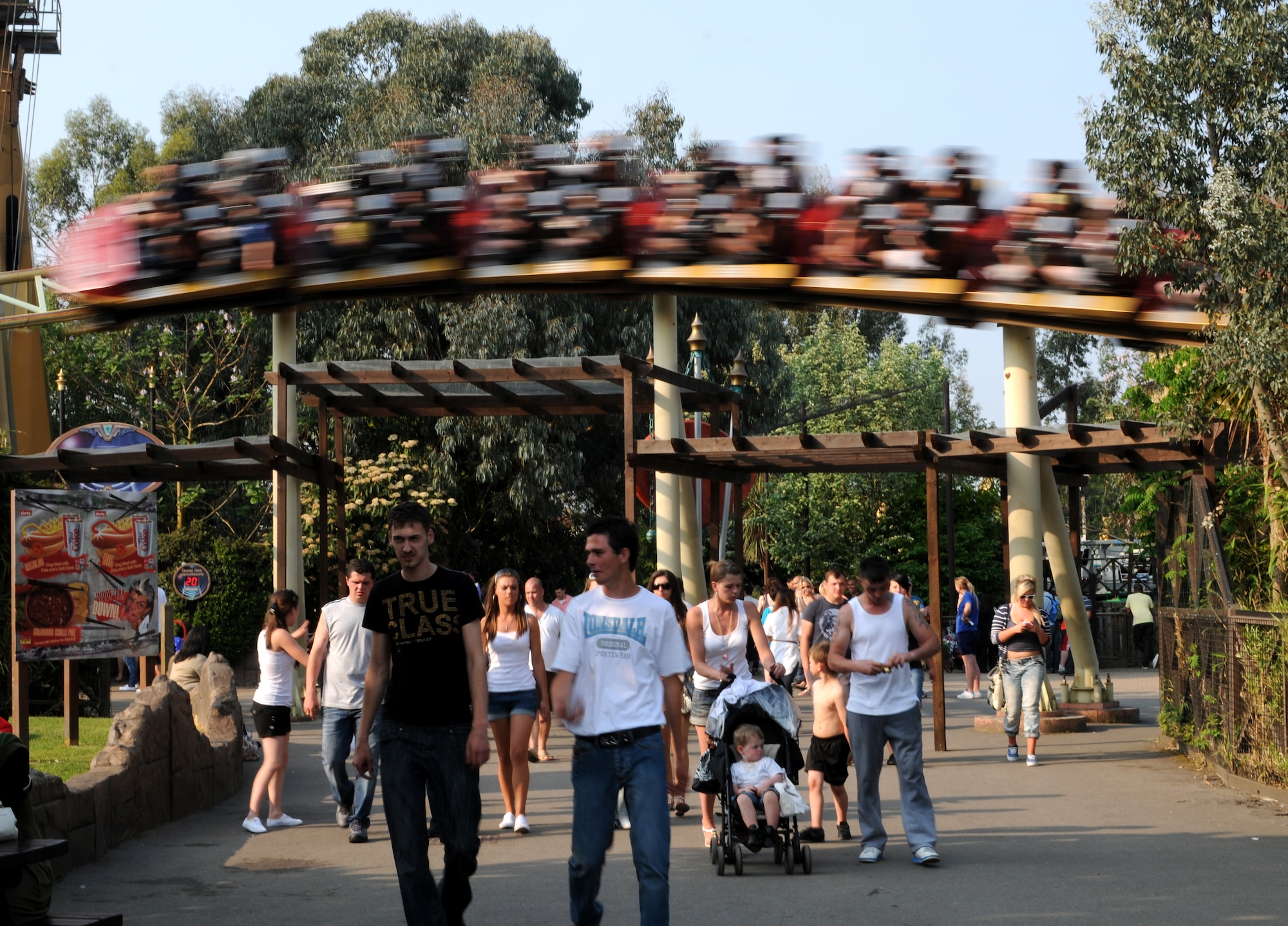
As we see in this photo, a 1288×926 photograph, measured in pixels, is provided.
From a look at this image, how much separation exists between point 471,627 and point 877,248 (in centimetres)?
1024

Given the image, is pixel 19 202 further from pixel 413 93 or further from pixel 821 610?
pixel 821 610

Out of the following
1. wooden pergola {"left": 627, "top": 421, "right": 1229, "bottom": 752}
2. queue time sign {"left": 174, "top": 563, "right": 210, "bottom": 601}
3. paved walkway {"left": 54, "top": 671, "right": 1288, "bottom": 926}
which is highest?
wooden pergola {"left": 627, "top": 421, "right": 1229, "bottom": 752}

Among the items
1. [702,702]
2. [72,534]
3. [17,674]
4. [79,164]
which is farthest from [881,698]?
[79,164]

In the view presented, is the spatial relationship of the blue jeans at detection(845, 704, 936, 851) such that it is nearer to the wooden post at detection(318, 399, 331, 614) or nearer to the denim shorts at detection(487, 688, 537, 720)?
the denim shorts at detection(487, 688, 537, 720)

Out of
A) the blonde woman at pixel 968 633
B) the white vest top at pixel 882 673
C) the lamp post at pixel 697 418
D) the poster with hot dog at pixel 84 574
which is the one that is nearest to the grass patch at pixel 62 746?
the poster with hot dog at pixel 84 574

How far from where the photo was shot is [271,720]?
10.5 meters

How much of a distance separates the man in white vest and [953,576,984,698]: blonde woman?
13587 millimetres

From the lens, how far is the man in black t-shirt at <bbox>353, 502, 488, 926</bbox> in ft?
20.3

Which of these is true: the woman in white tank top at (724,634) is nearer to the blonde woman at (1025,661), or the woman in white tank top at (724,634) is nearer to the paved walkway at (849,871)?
the paved walkway at (849,871)

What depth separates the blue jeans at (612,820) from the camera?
5.89 meters

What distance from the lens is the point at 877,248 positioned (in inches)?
616

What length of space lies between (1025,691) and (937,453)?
281 cm

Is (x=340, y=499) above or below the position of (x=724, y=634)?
above

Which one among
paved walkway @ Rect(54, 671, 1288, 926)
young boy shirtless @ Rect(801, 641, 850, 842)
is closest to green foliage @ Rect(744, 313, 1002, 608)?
paved walkway @ Rect(54, 671, 1288, 926)
